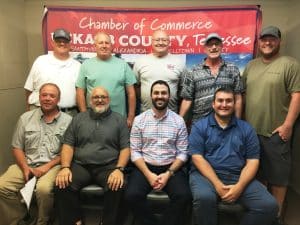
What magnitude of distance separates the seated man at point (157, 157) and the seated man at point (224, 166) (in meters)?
0.15

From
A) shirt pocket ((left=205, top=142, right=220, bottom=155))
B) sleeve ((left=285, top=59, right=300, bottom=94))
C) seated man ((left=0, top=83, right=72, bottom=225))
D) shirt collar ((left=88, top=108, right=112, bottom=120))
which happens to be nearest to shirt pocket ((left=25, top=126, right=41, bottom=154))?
seated man ((left=0, top=83, right=72, bottom=225))

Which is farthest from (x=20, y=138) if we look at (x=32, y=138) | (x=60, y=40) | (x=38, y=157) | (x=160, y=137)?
(x=160, y=137)

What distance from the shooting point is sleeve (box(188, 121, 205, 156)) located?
2.57m

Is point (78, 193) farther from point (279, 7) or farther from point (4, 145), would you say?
point (279, 7)

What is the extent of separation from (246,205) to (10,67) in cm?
293

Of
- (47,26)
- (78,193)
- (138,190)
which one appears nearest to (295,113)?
(138,190)

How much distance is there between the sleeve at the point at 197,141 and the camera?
257 cm

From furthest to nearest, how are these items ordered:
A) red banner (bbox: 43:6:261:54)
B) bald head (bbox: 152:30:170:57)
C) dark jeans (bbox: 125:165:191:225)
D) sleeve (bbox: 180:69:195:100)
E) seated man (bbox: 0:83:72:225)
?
red banner (bbox: 43:6:261:54)
bald head (bbox: 152:30:170:57)
sleeve (bbox: 180:69:195:100)
seated man (bbox: 0:83:72:225)
dark jeans (bbox: 125:165:191:225)

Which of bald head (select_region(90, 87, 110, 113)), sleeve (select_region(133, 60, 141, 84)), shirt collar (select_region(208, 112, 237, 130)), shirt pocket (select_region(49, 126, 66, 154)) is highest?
sleeve (select_region(133, 60, 141, 84))

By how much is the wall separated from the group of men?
1.66 ft

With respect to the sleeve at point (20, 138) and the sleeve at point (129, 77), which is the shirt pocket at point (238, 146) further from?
the sleeve at point (20, 138)

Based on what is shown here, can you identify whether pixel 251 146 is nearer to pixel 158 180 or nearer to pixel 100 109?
pixel 158 180

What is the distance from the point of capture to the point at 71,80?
3121mm

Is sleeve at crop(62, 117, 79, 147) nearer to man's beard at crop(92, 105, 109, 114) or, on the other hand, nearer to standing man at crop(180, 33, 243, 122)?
man's beard at crop(92, 105, 109, 114)
